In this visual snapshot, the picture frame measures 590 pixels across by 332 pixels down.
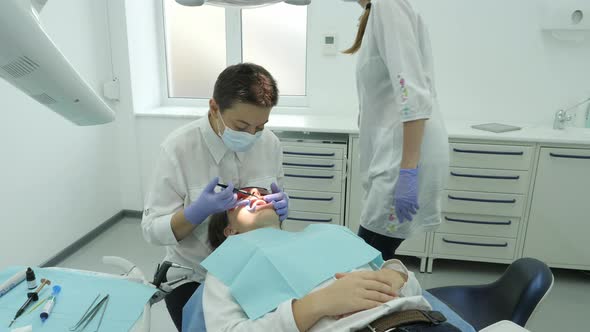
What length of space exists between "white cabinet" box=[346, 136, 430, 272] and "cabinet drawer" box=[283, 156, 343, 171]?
10 cm

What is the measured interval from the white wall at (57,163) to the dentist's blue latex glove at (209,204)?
164cm

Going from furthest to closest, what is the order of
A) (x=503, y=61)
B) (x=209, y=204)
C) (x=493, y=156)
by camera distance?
(x=503, y=61)
(x=493, y=156)
(x=209, y=204)

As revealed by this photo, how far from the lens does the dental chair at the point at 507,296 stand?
120 cm

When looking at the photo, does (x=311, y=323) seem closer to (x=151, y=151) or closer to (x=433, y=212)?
(x=433, y=212)

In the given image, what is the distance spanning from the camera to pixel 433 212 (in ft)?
5.39

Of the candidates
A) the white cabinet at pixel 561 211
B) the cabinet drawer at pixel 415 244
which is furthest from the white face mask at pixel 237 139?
the white cabinet at pixel 561 211

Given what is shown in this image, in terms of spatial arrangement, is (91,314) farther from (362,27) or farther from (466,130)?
(466,130)

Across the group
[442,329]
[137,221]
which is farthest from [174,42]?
[442,329]

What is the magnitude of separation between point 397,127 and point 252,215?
61cm

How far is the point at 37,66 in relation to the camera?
0.61 m

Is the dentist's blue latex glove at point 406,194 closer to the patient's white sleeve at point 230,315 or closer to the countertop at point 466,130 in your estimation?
the patient's white sleeve at point 230,315

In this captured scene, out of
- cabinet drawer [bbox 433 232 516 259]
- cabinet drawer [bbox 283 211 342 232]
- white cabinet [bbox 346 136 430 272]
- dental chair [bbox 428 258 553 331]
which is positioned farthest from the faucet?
dental chair [bbox 428 258 553 331]

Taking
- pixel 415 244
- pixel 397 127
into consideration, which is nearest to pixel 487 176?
pixel 415 244

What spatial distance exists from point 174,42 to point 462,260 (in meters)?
2.84
